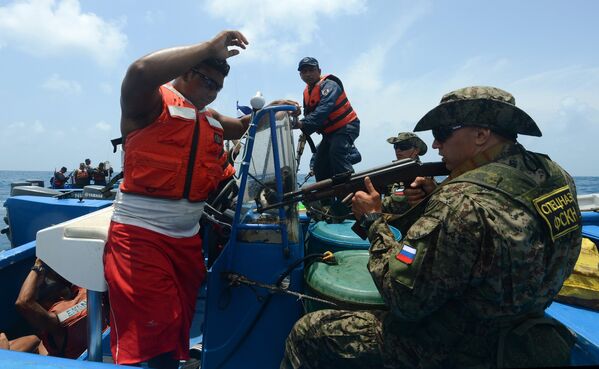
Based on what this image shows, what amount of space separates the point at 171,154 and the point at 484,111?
190 centimetres

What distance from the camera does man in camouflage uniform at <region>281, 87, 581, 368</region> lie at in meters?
1.51

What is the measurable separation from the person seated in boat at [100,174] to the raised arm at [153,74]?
16.4 m

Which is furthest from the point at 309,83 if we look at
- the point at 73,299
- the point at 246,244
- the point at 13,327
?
the point at 13,327

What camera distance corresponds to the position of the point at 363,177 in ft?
8.11

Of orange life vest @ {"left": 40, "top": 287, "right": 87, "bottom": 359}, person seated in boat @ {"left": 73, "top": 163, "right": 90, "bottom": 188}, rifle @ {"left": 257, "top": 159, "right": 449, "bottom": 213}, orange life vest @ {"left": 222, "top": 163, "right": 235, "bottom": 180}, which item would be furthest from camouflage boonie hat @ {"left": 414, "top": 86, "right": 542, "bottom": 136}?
person seated in boat @ {"left": 73, "top": 163, "right": 90, "bottom": 188}

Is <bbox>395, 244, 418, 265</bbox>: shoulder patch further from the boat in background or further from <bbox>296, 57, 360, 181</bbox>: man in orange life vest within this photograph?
<bbox>296, 57, 360, 181</bbox>: man in orange life vest

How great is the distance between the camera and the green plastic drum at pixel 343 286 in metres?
2.16

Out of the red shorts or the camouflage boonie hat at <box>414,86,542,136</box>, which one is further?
the red shorts

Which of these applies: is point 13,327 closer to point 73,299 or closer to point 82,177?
point 73,299

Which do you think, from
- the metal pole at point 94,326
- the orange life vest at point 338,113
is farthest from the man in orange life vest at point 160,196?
the orange life vest at point 338,113

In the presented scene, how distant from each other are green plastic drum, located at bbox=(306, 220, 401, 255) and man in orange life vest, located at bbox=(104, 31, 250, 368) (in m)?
1.40

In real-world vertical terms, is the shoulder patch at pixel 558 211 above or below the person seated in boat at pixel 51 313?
above

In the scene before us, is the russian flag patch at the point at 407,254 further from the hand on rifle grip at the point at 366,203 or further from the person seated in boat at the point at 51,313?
the person seated in boat at the point at 51,313

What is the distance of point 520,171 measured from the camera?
1.67 meters
